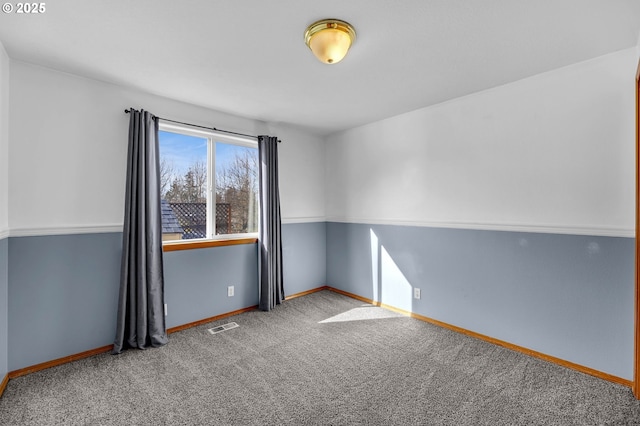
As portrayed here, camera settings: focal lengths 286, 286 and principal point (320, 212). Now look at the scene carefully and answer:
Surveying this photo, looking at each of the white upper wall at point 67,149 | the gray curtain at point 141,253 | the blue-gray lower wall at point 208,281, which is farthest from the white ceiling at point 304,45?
the blue-gray lower wall at point 208,281

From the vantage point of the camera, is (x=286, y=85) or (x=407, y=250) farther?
(x=407, y=250)

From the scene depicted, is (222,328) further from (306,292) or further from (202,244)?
(306,292)

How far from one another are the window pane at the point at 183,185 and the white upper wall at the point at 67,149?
0.33 meters

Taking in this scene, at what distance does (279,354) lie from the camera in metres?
2.53

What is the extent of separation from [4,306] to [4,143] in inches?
47.2

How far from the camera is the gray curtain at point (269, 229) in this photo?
359 centimetres

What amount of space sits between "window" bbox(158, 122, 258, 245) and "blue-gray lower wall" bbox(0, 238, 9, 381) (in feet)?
3.69

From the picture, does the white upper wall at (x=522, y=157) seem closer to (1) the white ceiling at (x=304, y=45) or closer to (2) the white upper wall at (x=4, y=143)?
(1) the white ceiling at (x=304, y=45)

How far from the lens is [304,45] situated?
199cm

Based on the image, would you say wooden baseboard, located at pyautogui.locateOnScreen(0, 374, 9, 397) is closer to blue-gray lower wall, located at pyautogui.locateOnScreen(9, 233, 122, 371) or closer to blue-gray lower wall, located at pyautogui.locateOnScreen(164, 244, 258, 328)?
blue-gray lower wall, located at pyautogui.locateOnScreen(9, 233, 122, 371)

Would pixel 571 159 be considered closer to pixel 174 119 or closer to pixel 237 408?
pixel 237 408

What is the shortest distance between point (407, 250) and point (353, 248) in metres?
0.88

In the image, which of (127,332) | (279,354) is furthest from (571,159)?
(127,332)

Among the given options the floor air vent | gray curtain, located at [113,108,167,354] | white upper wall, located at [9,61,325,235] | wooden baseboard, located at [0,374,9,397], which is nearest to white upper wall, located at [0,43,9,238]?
white upper wall, located at [9,61,325,235]
